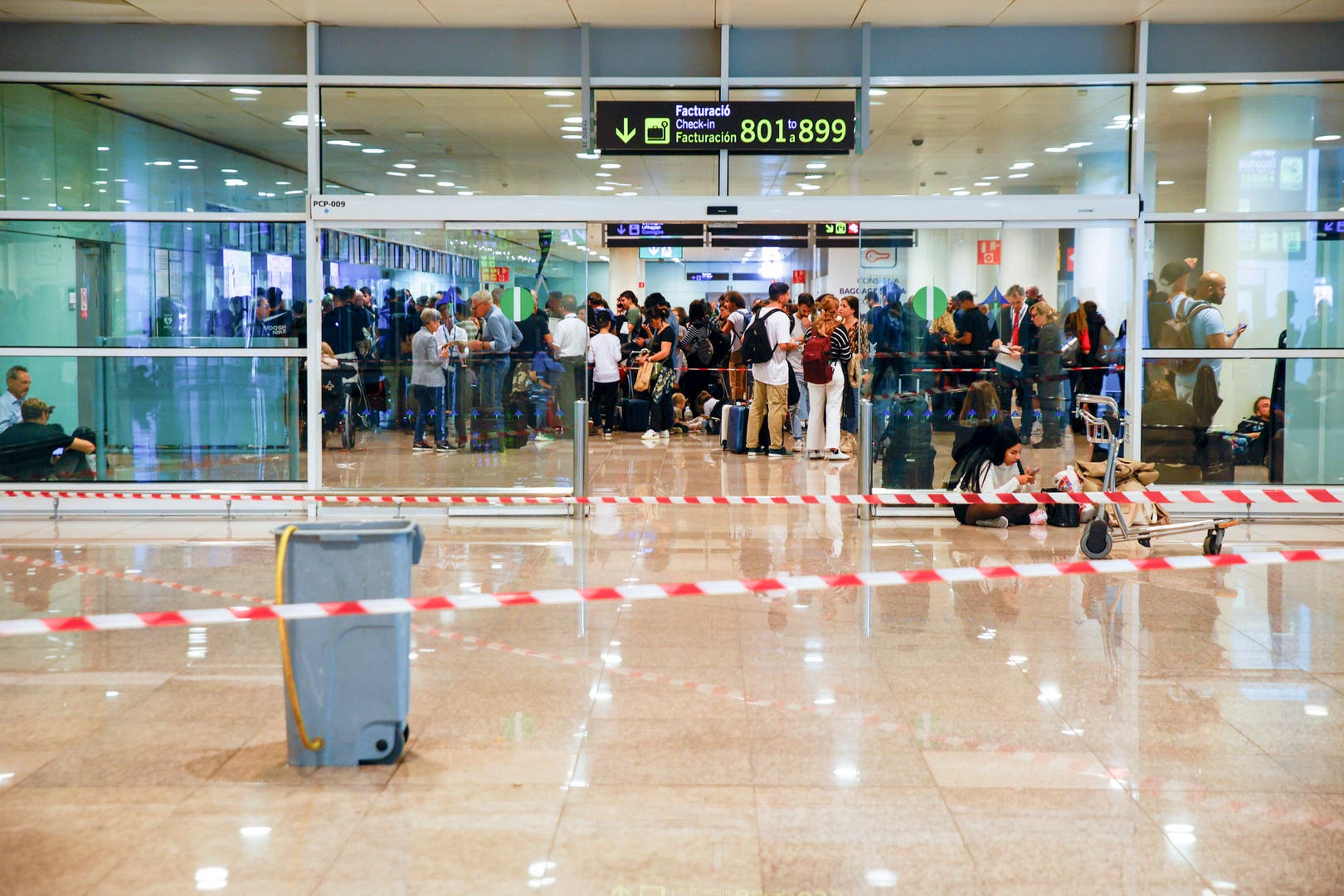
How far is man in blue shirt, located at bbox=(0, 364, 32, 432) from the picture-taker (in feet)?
35.0

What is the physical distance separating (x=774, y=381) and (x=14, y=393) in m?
7.75

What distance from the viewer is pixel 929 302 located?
10539 millimetres

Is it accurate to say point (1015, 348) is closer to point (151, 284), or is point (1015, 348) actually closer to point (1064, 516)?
point (1064, 516)

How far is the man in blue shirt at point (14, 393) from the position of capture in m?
10.7

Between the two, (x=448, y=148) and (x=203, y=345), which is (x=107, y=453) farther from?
(x=448, y=148)

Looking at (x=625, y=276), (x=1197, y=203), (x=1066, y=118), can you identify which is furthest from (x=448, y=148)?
(x=625, y=276)

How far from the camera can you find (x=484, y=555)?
27.7ft

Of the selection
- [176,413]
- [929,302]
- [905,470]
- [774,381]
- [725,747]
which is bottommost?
[725,747]

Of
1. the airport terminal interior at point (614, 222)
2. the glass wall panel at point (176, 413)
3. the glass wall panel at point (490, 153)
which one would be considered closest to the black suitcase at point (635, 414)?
the airport terminal interior at point (614, 222)

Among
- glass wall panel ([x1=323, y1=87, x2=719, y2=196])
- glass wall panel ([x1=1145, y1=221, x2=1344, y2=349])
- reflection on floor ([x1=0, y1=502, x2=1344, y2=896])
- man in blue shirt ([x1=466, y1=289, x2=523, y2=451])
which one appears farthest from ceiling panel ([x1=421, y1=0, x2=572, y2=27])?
glass wall panel ([x1=1145, y1=221, x2=1344, y2=349])

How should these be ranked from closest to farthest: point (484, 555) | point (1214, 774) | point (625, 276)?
point (1214, 774), point (484, 555), point (625, 276)

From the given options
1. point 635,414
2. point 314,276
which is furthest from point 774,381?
point 314,276

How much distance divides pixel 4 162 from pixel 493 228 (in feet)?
12.6

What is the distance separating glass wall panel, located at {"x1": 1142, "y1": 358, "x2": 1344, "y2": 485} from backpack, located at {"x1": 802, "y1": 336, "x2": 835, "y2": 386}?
14.3 feet
